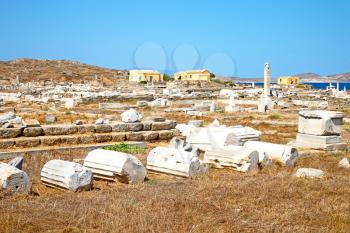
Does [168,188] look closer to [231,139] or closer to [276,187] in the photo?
[276,187]

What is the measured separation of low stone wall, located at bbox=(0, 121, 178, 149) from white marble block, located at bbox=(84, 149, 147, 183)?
3.75 metres

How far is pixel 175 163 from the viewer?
8.62 meters

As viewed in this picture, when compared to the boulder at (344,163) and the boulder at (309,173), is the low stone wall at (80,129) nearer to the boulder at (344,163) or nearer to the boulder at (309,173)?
the boulder at (344,163)

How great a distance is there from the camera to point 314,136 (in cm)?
1259

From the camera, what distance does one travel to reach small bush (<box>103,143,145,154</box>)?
1156 centimetres

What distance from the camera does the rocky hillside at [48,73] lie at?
7131cm

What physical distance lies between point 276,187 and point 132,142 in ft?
20.5

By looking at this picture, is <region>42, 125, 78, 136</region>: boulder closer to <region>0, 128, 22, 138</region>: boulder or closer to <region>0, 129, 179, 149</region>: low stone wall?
<region>0, 129, 179, 149</region>: low stone wall

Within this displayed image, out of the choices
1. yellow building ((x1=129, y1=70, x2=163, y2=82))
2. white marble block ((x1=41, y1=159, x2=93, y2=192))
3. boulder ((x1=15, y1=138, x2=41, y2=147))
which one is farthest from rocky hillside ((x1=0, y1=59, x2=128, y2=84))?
white marble block ((x1=41, y1=159, x2=93, y2=192))

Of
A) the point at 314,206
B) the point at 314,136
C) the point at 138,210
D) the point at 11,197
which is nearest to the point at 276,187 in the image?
the point at 314,206

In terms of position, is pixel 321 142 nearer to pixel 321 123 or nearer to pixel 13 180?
pixel 321 123

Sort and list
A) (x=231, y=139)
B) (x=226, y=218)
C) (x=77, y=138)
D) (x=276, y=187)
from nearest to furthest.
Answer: (x=226, y=218), (x=276, y=187), (x=231, y=139), (x=77, y=138)

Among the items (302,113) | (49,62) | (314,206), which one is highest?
(49,62)

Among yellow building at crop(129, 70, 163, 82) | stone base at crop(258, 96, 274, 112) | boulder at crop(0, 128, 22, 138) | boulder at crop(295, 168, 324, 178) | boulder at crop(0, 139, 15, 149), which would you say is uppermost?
yellow building at crop(129, 70, 163, 82)
